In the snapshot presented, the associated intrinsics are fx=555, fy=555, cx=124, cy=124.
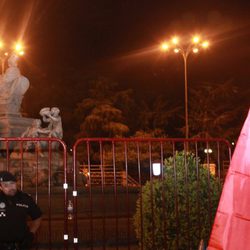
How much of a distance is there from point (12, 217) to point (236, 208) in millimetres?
2747

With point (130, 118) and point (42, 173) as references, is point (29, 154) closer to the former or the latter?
point (42, 173)

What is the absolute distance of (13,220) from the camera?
5363mm

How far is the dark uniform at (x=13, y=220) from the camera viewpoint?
5324 mm

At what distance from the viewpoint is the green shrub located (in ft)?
26.8

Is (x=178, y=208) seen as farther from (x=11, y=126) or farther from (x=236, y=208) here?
(x=11, y=126)

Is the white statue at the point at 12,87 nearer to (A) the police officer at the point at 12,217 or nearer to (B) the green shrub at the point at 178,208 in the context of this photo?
(B) the green shrub at the point at 178,208

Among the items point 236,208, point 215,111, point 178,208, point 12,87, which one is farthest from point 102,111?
point 236,208

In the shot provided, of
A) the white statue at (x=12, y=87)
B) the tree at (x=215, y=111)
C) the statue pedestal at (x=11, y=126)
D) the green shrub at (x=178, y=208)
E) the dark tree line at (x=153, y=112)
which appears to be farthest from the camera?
the tree at (x=215, y=111)

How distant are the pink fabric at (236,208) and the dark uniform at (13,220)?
2.56m

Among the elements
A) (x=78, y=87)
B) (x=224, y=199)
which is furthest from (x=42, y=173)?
(x=78, y=87)

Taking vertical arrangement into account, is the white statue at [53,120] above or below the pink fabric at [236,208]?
above

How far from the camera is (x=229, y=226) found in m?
3.27

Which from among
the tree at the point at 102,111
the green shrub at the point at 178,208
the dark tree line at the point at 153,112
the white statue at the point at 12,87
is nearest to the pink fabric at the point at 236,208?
the green shrub at the point at 178,208

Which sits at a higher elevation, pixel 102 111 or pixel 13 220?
pixel 102 111
